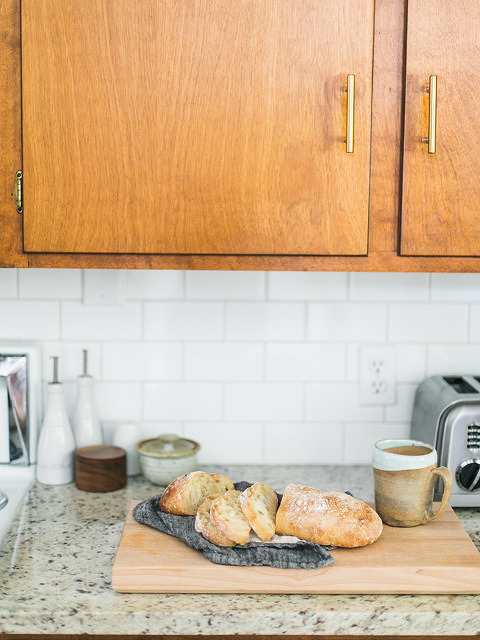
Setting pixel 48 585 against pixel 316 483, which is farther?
pixel 316 483

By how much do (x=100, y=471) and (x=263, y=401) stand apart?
0.44 meters

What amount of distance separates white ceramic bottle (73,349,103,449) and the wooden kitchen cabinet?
414mm

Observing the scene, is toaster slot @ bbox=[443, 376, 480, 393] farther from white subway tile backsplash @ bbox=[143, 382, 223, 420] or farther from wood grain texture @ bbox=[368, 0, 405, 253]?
white subway tile backsplash @ bbox=[143, 382, 223, 420]

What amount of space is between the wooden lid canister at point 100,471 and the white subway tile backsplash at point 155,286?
1.28ft

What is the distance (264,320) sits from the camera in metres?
1.70

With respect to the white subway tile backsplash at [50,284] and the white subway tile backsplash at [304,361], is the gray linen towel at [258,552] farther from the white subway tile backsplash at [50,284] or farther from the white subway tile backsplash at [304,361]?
the white subway tile backsplash at [50,284]

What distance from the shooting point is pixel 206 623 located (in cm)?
106

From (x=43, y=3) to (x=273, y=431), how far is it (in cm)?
107

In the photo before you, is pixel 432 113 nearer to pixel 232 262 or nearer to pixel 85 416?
pixel 232 262

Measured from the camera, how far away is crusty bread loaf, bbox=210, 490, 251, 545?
1.15 metres

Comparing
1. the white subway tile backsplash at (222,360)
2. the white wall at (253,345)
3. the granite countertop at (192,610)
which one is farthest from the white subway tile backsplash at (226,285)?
the granite countertop at (192,610)

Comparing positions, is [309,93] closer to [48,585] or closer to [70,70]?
[70,70]

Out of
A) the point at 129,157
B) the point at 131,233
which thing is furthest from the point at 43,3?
the point at 131,233

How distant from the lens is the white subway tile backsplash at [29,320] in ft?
5.52
